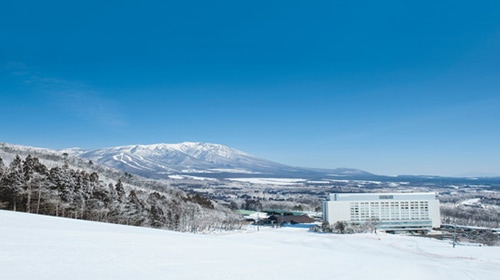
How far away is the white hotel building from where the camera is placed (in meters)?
74.7

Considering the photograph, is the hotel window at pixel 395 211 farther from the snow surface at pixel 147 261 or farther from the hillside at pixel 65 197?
the snow surface at pixel 147 261

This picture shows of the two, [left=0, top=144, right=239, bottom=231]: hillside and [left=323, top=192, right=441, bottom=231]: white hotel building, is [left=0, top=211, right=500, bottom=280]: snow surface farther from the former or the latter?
[left=323, top=192, right=441, bottom=231]: white hotel building

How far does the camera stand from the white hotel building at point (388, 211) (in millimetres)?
74688

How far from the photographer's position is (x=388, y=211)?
76.1 m

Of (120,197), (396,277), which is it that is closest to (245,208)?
(120,197)

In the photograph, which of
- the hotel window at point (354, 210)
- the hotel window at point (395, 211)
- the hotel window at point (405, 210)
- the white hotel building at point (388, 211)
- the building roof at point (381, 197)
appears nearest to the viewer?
the white hotel building at point (388, 211)

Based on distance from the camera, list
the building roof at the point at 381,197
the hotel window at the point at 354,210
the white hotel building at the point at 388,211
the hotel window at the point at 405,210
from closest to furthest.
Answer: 1. the white hotel building at the point at 388,211
2. the hotel window at the point at 354,210
3. the hotel window at the point at 405,210
4. the building roof at the point at 381,197

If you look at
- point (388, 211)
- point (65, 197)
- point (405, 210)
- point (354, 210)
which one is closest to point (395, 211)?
point (388, 211)

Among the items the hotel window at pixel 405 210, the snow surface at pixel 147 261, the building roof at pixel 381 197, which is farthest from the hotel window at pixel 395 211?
the snow surface at pixel 147 261

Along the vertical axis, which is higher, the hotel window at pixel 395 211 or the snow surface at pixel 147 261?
the snow surface at pixel 147 261

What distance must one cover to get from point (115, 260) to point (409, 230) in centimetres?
7543

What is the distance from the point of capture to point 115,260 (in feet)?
37.3

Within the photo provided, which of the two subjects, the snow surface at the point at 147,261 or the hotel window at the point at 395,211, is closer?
the snow surface at the point at 147,261

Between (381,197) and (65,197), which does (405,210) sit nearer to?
(381,197)
